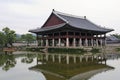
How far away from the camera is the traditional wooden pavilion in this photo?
48250mm

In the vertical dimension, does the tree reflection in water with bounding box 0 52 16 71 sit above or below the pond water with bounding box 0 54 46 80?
above

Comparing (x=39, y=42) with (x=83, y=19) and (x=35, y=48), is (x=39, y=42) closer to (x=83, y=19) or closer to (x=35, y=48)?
(x=35, y=48)

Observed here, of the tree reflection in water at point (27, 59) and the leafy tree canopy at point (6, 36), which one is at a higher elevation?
the leafy tree canopy at point (6, 36)

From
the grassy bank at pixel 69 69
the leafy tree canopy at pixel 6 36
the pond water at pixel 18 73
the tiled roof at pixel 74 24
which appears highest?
the tiled roof at pixel 74 24

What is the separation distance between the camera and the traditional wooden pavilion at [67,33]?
48.2 meters

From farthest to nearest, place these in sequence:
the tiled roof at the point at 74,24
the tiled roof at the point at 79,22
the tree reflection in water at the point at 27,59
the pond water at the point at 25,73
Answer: the tiled roof at the point at 79,22 → the tiled roof at the point at 74,24 → the tree reflection in water at the point at 27,59 → the pond water at the point at 25,73

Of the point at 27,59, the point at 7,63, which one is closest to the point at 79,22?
the point at 27,59

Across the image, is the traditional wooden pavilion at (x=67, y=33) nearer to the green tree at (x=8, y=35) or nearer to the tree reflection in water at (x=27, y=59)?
the green tree at (x=8, y=35)

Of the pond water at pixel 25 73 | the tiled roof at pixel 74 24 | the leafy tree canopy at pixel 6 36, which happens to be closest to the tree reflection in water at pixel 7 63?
the pond water at pixel 25 73

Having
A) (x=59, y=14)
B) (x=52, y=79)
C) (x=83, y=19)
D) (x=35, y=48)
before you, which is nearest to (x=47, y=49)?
A: (x=35, y=48)

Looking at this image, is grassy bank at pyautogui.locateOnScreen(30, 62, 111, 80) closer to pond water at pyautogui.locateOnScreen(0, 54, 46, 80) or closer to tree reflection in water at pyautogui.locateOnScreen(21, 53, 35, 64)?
pond water at pyautogui.locateOnScreen(0, 54, 46, 80)

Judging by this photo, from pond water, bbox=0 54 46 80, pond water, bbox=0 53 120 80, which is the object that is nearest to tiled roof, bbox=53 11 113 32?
pond water, bbox=0 53 120 80

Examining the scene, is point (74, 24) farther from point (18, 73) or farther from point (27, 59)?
point (18, 73)

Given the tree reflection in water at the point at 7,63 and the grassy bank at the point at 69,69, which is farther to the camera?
the tree reflection in water at the point at 7,63
